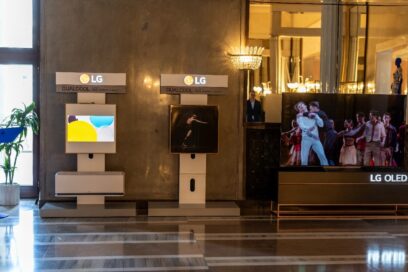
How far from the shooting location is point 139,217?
6.96 metres

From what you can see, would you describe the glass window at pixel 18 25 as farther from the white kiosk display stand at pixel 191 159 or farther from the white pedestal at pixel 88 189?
the white kiosk display stand at pixel 191 159

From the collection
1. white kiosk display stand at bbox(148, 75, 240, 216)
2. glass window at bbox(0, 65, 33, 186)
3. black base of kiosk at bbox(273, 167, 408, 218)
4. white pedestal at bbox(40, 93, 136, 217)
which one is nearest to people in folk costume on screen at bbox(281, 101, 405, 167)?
black base of kiosk at bbox(273, 167, 408, 218)

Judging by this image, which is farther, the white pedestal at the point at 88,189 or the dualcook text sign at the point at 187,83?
the dualcook text sign at the point at 187,83

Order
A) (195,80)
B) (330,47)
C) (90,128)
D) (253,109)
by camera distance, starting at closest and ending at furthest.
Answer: (90,128), (195,80), (253,109), (330,47)

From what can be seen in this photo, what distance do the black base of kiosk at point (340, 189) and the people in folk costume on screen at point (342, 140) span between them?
0.42ft

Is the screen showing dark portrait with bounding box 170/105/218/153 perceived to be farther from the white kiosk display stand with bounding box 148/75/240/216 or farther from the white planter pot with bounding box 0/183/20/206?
the white planter pot with bounding box 0/183/20/206

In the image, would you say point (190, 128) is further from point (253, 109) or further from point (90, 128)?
point (90, 128)

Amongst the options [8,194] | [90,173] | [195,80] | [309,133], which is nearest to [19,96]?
[8,194]

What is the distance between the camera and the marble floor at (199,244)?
189 inches

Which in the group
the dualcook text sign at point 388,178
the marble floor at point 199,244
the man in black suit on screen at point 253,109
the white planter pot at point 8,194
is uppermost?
the man in black suit on screen at point 253,109

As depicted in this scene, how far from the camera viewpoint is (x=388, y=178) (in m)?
7.28

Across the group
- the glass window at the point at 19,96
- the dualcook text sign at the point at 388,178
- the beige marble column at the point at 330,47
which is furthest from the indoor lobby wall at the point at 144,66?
the dualcook text sign at the point at 388,178

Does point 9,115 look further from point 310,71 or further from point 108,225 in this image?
point 310,71

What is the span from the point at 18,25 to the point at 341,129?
5144 millimetres
